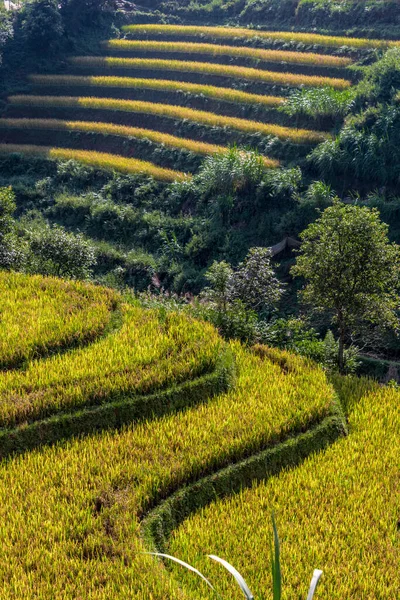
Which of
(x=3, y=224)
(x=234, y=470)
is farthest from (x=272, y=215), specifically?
(x=234, y=470)

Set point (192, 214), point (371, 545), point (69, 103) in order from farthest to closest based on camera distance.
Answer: point (69, 103) → point (192, 214) → point (371, 545)

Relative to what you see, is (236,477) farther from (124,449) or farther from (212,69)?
(212,69)

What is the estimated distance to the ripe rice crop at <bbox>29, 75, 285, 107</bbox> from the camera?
2484 centimetres

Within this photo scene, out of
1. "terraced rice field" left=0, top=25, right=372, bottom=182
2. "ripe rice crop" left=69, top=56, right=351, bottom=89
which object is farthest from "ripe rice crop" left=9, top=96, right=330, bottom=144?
"ripe rice crop" left=69, top=56, right=351, bottom=89

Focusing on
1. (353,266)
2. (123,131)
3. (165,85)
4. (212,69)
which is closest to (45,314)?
→ (353,266)

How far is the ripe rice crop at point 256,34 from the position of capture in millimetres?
26125

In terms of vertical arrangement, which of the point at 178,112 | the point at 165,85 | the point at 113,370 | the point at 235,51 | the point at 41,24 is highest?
the point at 41,24

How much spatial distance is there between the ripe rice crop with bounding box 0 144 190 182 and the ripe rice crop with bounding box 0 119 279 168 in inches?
45.5

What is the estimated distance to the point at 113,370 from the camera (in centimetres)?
965

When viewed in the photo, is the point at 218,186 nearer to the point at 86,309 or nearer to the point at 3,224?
the point at 3,224

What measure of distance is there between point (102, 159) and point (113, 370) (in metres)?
15.8

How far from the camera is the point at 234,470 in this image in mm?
8125

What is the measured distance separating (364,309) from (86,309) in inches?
195

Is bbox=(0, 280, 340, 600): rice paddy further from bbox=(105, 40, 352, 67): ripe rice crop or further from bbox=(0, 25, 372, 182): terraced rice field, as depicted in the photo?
bbox=(105, 40, 352, 67): ripe rice crop
